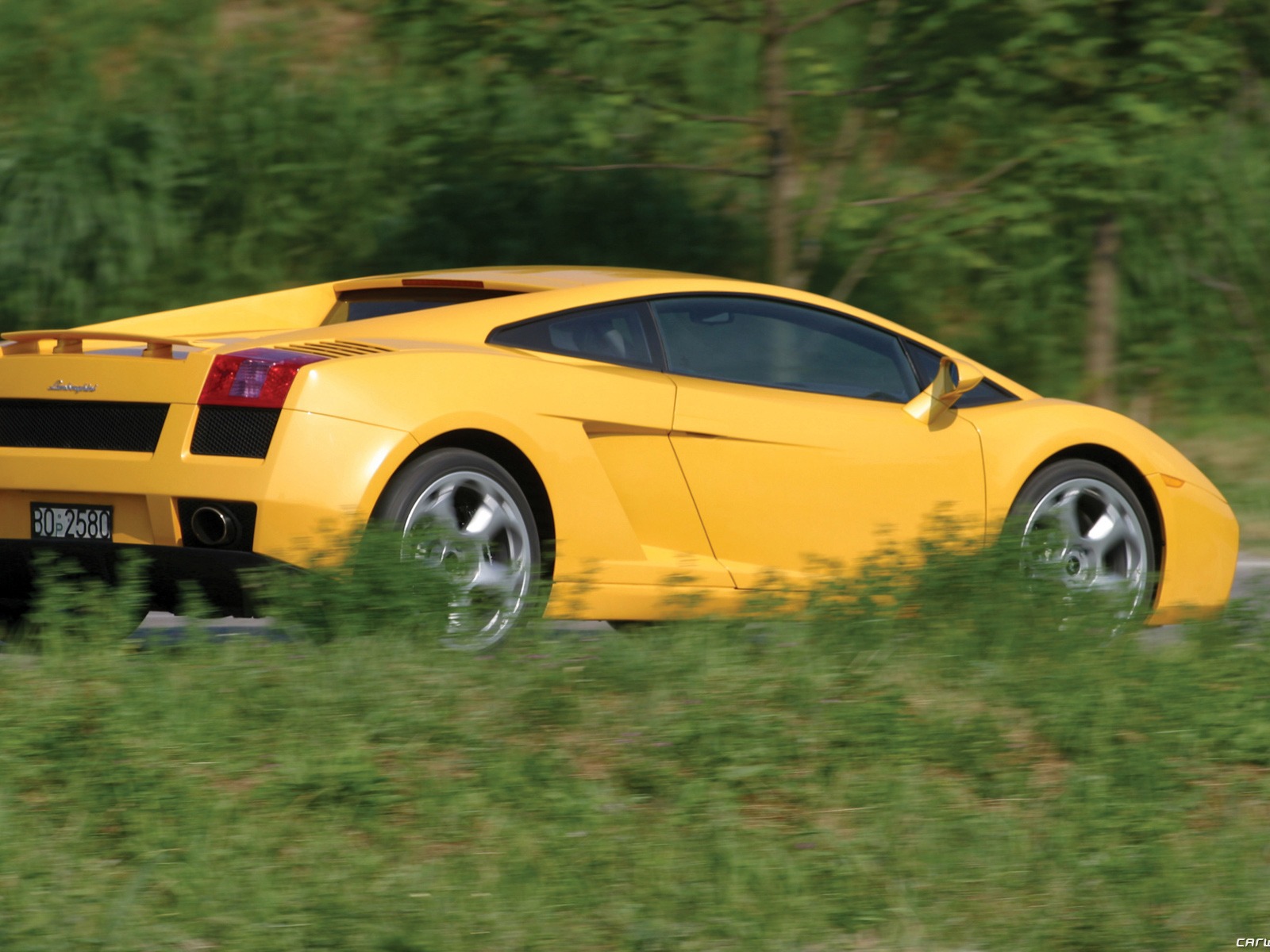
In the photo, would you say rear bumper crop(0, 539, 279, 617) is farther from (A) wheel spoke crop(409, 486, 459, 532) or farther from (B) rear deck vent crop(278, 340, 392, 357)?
(B) rear deck vent crop(278, 340, 392, 357)

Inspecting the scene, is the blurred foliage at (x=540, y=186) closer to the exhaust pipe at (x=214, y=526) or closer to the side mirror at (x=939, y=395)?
the side mirror at (x=939, y=395)

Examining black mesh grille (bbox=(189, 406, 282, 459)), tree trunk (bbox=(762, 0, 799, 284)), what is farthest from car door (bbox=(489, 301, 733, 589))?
tree trunk (bbox=(762, 0, 799, 284))

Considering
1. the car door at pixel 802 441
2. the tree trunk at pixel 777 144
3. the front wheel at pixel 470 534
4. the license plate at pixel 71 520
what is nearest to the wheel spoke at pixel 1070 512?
the car door at pixel 802 441

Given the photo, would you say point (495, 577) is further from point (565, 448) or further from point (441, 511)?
point (565, 448)

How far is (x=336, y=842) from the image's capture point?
3.69 meters

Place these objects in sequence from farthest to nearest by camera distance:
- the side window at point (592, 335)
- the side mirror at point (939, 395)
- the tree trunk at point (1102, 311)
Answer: the tree trunk at point (1102, 311)
the side mirror at point (939, 395)
the side window at point (592, 335)

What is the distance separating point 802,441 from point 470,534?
4.41 feet

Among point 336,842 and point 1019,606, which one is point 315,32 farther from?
point 336,842

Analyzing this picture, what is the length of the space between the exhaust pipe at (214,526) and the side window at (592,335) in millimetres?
1140

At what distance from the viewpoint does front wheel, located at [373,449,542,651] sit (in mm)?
5172

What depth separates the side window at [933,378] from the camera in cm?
677

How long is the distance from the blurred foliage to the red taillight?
18.2 ft

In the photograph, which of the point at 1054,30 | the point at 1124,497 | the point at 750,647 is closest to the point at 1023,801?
the point at 750,647

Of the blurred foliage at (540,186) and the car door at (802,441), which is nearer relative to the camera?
the car door at (802,441)
